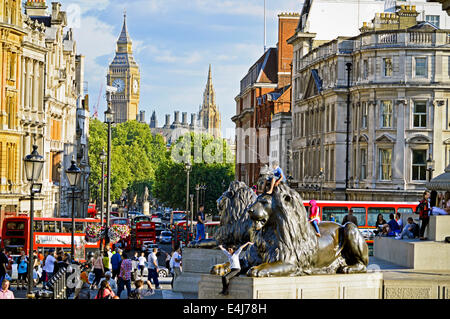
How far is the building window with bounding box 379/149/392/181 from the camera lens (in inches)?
2469

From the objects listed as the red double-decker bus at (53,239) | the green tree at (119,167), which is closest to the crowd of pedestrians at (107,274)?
the red double-decker bus at (53,239)

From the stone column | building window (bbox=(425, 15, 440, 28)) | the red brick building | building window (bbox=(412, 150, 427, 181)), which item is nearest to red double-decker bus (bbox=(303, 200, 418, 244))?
building window (bbox=(412, 150, 427, 181))

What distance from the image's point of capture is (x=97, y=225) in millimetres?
54781

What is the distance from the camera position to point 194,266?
71.8 feet

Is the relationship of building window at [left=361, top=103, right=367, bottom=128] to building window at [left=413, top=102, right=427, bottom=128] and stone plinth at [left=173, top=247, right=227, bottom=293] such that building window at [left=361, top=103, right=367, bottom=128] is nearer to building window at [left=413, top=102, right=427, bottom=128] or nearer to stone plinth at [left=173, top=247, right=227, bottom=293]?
building window at [left=413, top=102, right=427, bottom=128]

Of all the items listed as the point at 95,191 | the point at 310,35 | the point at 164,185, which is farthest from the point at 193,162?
the point at 310,35

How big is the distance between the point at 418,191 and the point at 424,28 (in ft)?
32.6

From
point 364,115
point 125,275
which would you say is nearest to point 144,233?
point 364,115

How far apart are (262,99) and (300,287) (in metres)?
92.9

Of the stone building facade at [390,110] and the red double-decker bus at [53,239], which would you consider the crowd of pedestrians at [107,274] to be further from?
the stone building facade at [390,110]

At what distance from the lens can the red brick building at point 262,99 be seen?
103m

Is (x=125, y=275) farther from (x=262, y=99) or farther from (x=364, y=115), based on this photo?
(x=262, y=99)
